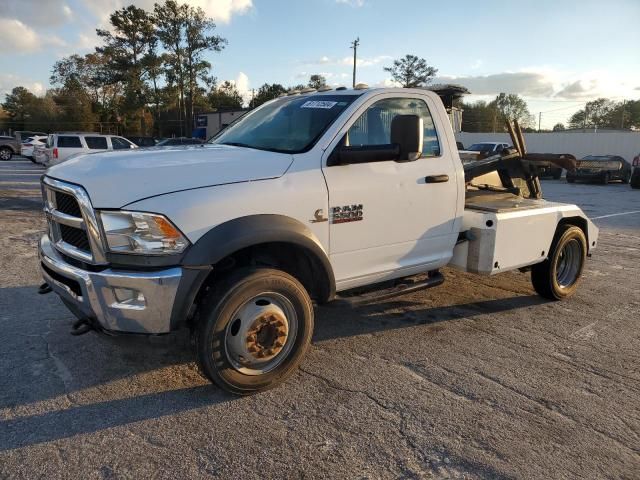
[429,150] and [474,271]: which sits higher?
[429,150]

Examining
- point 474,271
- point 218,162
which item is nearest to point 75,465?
point 218,162

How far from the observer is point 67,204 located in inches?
135

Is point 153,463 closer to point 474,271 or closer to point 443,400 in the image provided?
point 443,400

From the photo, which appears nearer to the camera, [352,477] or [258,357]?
[352,477]

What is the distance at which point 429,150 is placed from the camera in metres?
4.49

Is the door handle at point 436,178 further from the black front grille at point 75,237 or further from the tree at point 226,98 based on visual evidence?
the tree at point 226,98

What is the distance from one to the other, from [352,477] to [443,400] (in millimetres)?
1048

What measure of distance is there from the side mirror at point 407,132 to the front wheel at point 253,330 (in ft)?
4.36

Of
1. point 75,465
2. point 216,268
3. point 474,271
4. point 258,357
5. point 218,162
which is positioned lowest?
point 75,465

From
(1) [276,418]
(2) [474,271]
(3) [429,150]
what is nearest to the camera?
(1) [276,418]

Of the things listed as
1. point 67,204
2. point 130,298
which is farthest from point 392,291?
point 67,204

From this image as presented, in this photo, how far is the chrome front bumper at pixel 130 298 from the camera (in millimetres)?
3045

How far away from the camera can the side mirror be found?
3.84 m

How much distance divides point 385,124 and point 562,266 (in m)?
3.12
